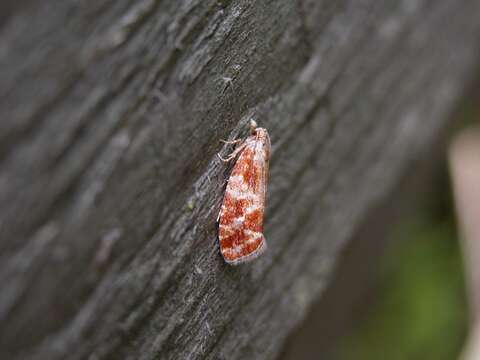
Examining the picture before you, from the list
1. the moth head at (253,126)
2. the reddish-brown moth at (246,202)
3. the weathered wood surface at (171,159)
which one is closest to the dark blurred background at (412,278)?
the weathered wood surface at (171,159)

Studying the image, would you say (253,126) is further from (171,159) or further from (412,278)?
(412,278)

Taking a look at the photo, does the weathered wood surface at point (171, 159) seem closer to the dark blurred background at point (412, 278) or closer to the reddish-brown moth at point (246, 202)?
the reddish-brown moth at point (246, 202)

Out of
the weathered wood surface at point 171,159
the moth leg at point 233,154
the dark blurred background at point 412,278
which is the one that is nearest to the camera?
the weathered wood surface at point 171,159

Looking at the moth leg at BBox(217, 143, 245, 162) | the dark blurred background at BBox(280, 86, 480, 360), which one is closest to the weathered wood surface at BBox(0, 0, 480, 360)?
the moth leg at BBox(217, 143, 245, 162)

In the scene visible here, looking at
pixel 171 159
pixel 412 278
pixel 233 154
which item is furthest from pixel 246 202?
pixel 412 278

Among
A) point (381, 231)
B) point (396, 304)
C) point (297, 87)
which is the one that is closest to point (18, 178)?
point (297, 87)
